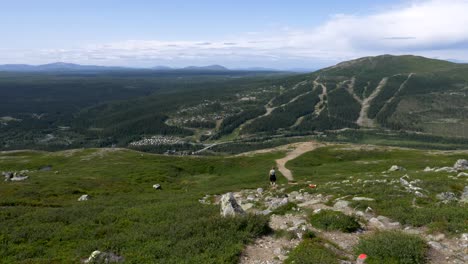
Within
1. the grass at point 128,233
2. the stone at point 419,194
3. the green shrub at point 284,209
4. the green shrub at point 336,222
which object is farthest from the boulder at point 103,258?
the stone at point 419,194

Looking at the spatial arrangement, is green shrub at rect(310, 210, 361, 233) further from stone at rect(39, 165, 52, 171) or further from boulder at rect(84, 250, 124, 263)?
stone at rect(39, 165, 52, 171)

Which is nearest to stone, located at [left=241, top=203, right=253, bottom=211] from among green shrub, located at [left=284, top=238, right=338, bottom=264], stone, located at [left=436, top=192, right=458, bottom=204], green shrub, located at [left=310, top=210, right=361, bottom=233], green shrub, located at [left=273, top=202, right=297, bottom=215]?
green shrub, located at [left=273, top=202, right=297, bottom=215]

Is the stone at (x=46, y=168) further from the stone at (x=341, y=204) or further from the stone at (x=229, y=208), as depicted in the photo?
the stone at (x=341, y=204)

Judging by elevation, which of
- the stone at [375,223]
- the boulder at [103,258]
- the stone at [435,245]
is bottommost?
the boulder at [103,258]

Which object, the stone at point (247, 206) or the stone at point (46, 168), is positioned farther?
the stone at point (46, 168)

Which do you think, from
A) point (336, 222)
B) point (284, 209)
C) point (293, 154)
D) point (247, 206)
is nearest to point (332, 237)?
point (336, 222)
